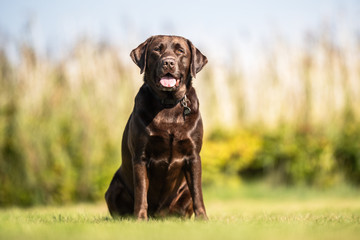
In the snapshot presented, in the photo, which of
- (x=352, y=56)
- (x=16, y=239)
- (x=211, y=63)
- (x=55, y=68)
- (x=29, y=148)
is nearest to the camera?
(x=16, y=239)

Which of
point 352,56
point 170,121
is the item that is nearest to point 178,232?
point 170,121

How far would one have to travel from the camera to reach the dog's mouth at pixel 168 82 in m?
3.92

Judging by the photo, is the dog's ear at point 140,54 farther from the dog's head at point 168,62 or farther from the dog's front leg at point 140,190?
the dog's front leg at point 140,190

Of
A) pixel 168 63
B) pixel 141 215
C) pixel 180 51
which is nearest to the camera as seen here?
pixel 141 215

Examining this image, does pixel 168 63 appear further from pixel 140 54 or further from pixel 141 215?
pixel 141 215

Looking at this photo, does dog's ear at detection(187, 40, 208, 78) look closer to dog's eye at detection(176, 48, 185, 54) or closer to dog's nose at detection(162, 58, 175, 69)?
dog's eye at detection(176, 48, 185, 54)

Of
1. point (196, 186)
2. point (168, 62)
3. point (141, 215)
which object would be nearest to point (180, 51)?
point (168, 62)

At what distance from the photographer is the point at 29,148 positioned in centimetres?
791

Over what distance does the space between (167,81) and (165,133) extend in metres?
0.46

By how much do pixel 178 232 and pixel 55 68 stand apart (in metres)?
7.51

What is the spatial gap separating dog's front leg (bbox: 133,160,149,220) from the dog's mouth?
68 cm

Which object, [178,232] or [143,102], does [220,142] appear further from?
[178,232]

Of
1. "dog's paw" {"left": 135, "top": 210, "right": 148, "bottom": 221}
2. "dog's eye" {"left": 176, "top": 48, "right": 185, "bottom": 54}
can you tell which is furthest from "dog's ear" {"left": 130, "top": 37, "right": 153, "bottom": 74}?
"dog's paw" {"left": 135, "top": 210, "right": 148, "bottom": 221}

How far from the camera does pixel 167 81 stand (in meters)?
3.94
